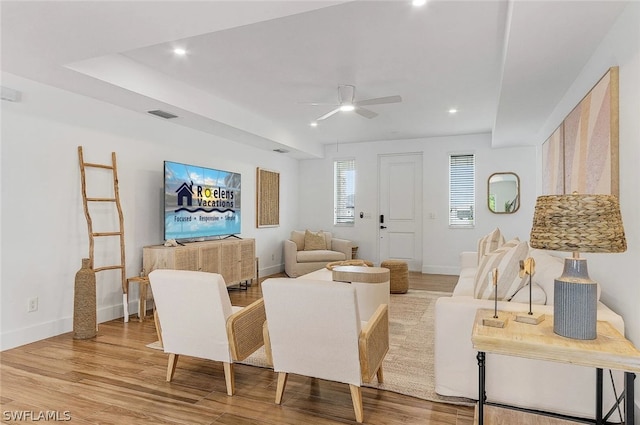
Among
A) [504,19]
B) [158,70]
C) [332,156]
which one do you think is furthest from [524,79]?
[332,156]

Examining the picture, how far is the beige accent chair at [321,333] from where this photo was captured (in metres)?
2.00

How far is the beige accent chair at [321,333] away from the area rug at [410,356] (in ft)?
1.44

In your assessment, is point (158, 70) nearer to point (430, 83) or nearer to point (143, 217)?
point (143, 217)

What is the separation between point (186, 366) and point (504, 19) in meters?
3.54

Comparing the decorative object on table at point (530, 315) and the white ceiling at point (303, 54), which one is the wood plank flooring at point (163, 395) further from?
the white ceiling at point (303, 54)

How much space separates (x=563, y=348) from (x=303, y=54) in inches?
118

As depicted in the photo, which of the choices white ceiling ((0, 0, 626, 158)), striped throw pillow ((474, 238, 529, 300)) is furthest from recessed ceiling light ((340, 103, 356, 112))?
striped throw pillow ((474, 238, 529, 300))

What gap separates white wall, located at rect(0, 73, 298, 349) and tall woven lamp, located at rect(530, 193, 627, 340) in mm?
3975

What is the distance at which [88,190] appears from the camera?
12.8 ft

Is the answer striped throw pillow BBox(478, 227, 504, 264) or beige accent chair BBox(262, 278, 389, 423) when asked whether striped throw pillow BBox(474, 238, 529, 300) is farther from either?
striped throw pillow BBox(478, 227, 504, 264)

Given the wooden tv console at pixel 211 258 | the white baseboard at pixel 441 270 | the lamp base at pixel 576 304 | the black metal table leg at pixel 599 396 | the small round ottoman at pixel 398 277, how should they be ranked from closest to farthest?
the lamp base at pixel 576 304 → the black metal table leg at pixel 599 396 → the wooden tv console at pixel 211 258 → the small round ottoman at pixel 398 277 → the white baseboard at pixel 441 270

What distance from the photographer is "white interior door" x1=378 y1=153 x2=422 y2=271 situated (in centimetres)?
738

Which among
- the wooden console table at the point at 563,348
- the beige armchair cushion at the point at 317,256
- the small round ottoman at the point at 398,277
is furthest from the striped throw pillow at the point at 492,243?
the beige armchair cushion at the point at 317,256

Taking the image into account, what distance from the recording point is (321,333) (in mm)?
2084
